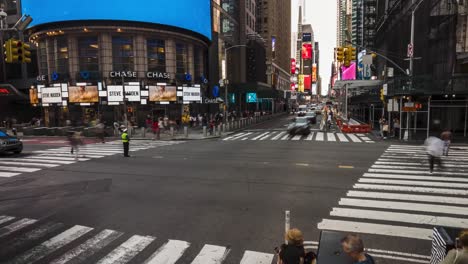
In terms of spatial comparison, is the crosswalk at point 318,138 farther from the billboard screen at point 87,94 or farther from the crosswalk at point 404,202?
the billboard screen at point 87,94

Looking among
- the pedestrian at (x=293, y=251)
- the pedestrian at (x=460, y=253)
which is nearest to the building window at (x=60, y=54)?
the pedestrian at (x=293, y=251)

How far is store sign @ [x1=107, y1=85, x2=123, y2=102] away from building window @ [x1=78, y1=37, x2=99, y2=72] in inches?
156

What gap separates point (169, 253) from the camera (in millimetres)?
6137

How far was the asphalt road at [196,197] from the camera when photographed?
6934 mm

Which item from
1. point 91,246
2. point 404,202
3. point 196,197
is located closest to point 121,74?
point 196,197

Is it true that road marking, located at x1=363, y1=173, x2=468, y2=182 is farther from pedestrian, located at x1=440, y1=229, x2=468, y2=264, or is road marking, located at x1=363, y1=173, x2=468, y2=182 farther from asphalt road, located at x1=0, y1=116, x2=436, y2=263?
pedestrian, located at x1=440, y1=229, x2=468, y2=264

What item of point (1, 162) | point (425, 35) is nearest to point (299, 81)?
Result: point (425, 35)

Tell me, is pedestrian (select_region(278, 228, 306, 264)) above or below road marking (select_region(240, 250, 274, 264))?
above

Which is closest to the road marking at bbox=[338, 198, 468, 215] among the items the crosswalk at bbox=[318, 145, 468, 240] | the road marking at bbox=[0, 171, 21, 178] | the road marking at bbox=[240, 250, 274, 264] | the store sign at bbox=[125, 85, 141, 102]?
the crosswalk at bbox=[318, 145, 468, 240]

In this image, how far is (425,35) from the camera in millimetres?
31500

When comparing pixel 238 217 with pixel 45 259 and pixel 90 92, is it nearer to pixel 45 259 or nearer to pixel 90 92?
pixel 45 259

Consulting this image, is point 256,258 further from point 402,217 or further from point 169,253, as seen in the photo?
point 402,217

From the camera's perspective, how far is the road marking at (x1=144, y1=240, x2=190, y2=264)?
5.85m

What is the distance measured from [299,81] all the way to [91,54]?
14768 cm
